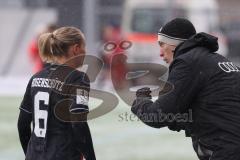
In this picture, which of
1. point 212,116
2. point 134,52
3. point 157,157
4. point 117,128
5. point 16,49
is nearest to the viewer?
point 212,116

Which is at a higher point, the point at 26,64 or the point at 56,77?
the point at 56,77

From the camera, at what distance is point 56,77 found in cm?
534

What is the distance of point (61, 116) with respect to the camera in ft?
17.2

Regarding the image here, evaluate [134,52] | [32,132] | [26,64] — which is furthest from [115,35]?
[32,132]

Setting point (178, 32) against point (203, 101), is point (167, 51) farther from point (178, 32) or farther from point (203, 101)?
point (203, 101)

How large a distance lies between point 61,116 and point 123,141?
634 cm

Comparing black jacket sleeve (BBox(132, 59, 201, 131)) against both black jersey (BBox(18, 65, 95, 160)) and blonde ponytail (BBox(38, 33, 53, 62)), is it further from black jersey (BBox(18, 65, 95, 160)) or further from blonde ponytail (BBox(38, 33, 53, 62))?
blonde ponytail (BBox(38, 33, 53, 62))

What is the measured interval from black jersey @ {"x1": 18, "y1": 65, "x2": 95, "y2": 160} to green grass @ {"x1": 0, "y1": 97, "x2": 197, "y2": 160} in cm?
478

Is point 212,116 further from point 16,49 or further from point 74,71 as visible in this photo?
point 16,49

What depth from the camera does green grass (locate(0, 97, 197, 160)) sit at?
10.3 metres

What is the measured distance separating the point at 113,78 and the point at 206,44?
12203 millimetres

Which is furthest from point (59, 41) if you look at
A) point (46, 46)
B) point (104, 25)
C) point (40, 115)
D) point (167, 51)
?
point (104, 25)

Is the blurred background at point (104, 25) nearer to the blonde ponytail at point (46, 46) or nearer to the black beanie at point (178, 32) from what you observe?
the blonde ponytail at point (46, 46)

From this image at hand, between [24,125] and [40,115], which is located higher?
[40,115]
